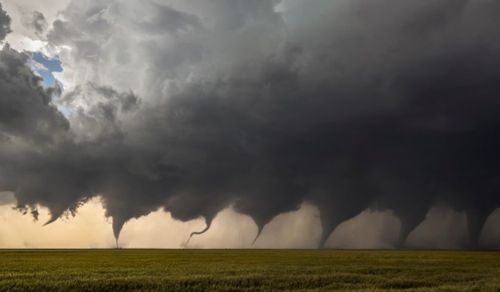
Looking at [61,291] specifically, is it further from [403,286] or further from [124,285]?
[403,286]

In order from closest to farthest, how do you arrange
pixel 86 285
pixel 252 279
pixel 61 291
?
pixel 61 291 < pixel 86 285 < pixel 252 279

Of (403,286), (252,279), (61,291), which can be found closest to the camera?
(61,291)

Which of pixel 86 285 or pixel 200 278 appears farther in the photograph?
pixel 200 278

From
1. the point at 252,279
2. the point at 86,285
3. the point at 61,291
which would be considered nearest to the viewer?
the point at 61,291

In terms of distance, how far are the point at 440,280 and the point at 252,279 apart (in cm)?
1471

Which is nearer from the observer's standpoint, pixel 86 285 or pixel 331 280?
pixel 86 285

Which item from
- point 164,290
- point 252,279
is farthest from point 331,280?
point 164,290

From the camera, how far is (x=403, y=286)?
28609 mm

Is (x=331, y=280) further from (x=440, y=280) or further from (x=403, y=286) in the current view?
(x=440, y=280)

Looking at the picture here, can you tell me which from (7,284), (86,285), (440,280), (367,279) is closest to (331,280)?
(367,279)

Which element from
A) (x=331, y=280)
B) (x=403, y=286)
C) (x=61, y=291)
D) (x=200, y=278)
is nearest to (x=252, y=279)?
(x=200, y=278)

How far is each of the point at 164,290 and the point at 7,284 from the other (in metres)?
10.5

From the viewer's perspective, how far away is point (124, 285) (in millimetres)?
26984

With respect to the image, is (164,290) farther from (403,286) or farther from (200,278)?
(403,286)
